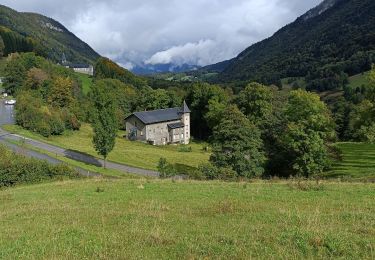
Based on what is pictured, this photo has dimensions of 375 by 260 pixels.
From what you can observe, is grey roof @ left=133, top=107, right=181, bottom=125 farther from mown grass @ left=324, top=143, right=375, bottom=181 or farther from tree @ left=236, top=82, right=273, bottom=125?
mown grass @ left=324, top=143, right=375, bottom=181

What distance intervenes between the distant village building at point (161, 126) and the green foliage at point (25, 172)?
66.6 meters

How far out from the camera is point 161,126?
122m

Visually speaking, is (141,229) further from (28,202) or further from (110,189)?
(110,189)

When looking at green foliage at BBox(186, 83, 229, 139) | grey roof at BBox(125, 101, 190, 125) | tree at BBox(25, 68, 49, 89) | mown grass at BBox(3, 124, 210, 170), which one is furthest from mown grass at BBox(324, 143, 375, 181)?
tree at BBox(25, 68, 49, 89)

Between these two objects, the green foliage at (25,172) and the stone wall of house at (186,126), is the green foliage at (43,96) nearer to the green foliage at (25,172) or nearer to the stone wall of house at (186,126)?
the stone wall of house at (186,126)

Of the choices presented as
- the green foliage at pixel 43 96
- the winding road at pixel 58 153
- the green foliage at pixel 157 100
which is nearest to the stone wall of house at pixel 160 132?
the green foliage at pixel 43 96

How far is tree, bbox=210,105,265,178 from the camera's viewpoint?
54562 mm

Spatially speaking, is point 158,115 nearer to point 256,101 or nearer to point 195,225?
point 256,101

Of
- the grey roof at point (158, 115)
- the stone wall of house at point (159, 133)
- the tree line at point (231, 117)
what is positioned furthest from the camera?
the stone wall of house at point (159, 133)

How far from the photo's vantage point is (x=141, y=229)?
15.1 metres

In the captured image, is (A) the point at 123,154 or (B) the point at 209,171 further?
(A) the point at 123,154

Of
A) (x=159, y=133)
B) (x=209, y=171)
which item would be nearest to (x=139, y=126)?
(x=159, y=133)

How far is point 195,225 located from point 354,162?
6109cm

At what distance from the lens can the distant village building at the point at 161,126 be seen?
391 ft
